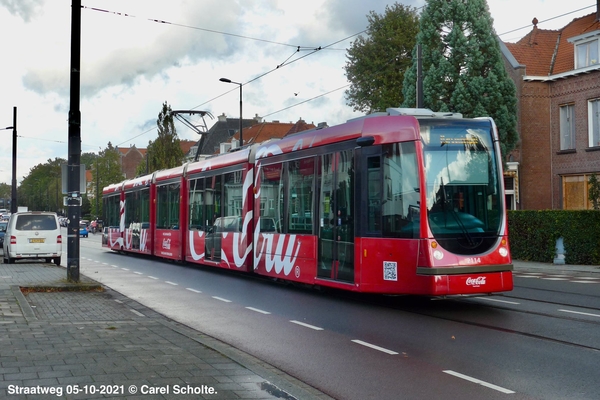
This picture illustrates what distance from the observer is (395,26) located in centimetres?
4219

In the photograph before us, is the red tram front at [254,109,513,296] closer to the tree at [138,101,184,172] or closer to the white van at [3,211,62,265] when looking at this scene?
the white van at [3,211,62,265]

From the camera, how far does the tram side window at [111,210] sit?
108 feet

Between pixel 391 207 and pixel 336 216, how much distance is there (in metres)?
1.53

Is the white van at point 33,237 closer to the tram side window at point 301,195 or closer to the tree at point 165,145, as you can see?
the tram side window at point 301,195

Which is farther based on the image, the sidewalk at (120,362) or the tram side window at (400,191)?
the tram side window at (400,191)

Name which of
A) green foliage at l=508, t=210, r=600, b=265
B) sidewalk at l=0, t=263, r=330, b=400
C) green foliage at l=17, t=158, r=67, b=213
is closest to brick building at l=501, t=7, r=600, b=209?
green foliage at l=508, t=210, r=600, b=265

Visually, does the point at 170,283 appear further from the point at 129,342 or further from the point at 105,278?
the point at 129,342

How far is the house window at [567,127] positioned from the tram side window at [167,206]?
19.9 m

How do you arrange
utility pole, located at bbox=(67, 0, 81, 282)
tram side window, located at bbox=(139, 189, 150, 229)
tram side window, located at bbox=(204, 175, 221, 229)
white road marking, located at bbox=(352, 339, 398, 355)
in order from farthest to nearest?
tram side window, located at bbox=(139, 189, 150, 229), tram side window, located at bbox=(204, 175, 221, 229), utility pole, located at bbox=(67, 0, 81, 282), white road marking, located at bbox=(352, 339, 398, 355)

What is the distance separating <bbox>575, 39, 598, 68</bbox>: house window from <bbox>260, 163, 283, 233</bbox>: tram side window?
2272 cm

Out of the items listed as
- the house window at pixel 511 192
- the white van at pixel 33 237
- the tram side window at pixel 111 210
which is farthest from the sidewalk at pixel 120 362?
the house window at pixel 511 192

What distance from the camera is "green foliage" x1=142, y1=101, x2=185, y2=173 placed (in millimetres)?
66250

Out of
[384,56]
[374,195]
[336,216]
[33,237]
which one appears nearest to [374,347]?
[374,195]

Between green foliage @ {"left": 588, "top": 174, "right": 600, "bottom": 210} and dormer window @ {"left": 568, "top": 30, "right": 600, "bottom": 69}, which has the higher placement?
dormer window @ {"left": 568, "top": 30, "right": 600, "bottom": 69}
